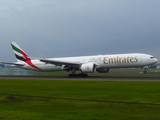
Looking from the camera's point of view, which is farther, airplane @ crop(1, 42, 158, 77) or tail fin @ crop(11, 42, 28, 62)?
tail fin @ crop(11, 42, 28, 62)

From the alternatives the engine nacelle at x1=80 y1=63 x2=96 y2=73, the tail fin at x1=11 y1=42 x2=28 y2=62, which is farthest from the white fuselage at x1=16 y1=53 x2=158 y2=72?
the tail fin at x1=11 y1=42 x2=28 y2=62

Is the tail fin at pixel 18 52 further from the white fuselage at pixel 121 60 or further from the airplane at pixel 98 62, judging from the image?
the white fuselage at pixel 121 60

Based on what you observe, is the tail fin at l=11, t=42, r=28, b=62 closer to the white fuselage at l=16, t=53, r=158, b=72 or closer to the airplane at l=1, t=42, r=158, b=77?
the airplane at l=1, t=42, r=158, b=77

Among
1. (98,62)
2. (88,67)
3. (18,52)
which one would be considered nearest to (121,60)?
(98,62)

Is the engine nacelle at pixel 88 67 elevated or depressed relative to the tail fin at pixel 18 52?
depressed

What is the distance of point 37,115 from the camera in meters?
7.84

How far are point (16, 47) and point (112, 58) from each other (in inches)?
861

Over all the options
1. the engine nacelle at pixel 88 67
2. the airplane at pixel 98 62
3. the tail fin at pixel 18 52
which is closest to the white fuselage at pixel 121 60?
the airplane at pixel 98 62

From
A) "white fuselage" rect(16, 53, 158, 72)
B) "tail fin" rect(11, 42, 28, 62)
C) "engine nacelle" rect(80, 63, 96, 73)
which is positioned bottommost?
"engine nacelle" rect(80, 63, 96, 73)

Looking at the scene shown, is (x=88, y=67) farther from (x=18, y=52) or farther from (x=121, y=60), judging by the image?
(x=18, y=52)

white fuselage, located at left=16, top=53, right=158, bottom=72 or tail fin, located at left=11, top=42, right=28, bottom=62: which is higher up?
tail fin, located at left=11, top=42, right=28, bottom=62

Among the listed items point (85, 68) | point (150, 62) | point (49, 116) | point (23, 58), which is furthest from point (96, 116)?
point (23, 58)

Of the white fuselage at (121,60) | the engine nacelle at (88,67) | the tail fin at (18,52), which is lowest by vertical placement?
the engine nacelle at (88,67)

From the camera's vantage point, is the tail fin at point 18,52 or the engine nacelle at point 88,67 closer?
the engine nacelle at point 88,67
